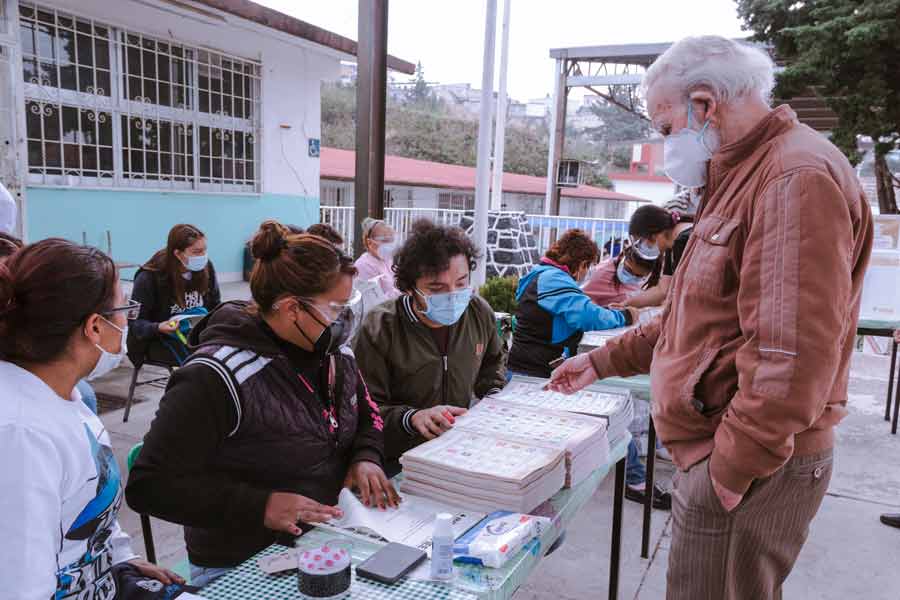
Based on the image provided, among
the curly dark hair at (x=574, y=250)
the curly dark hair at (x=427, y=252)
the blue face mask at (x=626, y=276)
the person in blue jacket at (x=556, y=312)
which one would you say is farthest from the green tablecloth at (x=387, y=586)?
the blue face mask at (x=626, y=276)

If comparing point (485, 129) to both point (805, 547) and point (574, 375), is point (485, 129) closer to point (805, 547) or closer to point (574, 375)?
point (805, 547)

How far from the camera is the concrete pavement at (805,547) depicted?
9.71 ft

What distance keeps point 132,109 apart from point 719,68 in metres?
7.56

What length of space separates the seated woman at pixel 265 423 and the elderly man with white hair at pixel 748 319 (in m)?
0.75

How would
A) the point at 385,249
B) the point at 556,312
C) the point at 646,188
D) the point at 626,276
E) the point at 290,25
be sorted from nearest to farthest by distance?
the point at 556,312 → the point at 626,276 → the point at 385,249 → the point at 290,25 → the point at 646,188

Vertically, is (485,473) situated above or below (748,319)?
below

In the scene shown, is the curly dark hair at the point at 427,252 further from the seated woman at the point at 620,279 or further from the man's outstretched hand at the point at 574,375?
the seated woman at the point at 620,279

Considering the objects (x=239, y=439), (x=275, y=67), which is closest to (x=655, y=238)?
(x=239, y=439)

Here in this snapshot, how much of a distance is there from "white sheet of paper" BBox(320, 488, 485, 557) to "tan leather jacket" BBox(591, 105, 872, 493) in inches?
21.2

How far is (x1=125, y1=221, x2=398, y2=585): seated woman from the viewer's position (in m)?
1.50

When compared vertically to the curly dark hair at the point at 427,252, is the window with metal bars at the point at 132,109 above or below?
above

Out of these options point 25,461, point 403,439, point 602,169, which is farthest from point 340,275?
point 602,169

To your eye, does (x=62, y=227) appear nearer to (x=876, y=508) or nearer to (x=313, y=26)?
(x=313, y=26)

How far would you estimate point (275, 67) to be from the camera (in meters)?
9.29
